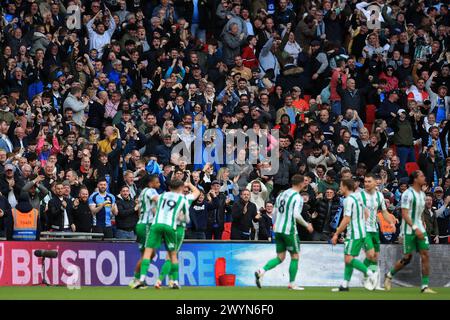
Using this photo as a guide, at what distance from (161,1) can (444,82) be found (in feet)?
28.0

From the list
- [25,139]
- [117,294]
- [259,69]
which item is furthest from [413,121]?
[117,294]

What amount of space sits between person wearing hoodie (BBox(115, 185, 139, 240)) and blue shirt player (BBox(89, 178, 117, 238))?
0.15 meters

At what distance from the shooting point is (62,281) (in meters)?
25.1

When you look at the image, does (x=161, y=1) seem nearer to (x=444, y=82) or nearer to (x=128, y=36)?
(x=128, y=36)

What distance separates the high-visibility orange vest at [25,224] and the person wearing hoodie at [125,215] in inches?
76.1

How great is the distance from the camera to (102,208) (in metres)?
26.2

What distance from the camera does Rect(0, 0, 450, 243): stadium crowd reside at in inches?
1070

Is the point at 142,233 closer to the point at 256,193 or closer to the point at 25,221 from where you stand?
the point at 25,221

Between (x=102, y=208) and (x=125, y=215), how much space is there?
52cm

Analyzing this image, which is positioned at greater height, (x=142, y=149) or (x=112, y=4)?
(x=112, y=4)

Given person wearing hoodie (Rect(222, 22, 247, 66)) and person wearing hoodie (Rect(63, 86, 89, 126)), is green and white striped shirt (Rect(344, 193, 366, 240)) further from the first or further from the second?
person wearing hoodie (Rect(222, 22, 247, 66))

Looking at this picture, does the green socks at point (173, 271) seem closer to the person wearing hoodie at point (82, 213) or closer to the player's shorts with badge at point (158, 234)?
the player's shorts with badge at point (158, 234)

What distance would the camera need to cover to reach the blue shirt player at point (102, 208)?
26.1 metres

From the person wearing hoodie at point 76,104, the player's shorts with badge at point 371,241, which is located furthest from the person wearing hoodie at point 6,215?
the player's shorts with badge at point 371,241
